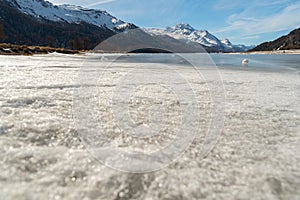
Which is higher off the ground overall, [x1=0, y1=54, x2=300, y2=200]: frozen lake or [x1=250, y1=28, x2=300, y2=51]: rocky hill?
[x1=250, y1=28, x2=300, y2=51]: rocky hill

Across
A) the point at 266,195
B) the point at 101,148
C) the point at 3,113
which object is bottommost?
the point at 266,195

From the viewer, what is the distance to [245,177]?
929mm

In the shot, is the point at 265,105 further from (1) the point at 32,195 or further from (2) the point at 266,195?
(1) the point at 32,195

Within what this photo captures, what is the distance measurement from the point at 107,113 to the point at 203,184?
1.12 m

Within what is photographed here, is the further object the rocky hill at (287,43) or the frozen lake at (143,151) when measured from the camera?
the rocky hill at (287,43)

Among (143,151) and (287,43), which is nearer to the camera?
(143,151)

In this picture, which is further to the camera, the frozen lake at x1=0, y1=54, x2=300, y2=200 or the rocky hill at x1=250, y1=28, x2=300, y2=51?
the rocky hill at x1=250, y1=28, x2=300, y2=51

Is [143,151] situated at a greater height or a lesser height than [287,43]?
lesser

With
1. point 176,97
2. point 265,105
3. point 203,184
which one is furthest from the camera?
point 176,97

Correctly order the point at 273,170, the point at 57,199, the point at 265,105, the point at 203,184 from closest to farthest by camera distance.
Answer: the point at 57,199, the point at 203,184, the point at 273,170, the point at 265,105

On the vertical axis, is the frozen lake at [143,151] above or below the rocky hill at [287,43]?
below

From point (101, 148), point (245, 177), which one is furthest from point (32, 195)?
point (245, 177)

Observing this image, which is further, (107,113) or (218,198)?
(107,113)

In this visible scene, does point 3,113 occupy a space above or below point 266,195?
above
